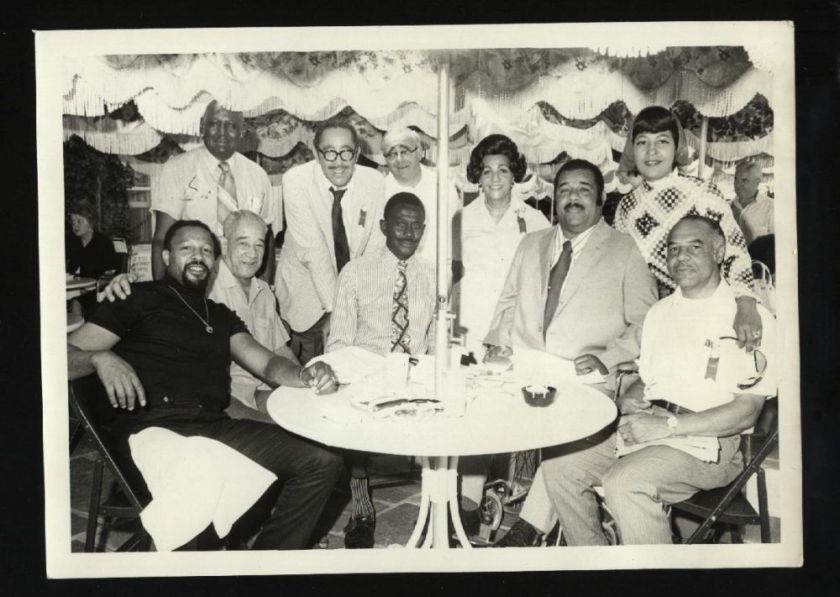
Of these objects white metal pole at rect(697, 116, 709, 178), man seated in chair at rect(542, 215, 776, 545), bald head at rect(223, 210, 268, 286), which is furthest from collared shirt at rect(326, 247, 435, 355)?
white metal pole at rect(697, 116, 709, 178)

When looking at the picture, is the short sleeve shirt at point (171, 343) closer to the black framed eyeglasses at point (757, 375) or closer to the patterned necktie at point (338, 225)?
the patterned necktie at point (338, 225)

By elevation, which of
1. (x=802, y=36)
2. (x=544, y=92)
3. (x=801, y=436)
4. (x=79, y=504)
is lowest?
(x=79, y=504)

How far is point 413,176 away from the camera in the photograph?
2.71 metres

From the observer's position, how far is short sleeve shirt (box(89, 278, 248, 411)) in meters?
2.67

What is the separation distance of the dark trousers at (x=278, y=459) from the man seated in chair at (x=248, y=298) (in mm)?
80

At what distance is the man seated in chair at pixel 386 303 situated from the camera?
2.72 m

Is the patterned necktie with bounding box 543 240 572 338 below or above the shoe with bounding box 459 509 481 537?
above

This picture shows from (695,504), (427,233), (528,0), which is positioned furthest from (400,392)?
(528,0)

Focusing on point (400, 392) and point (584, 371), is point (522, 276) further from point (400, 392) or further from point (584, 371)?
point (400, 392)

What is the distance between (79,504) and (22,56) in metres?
1.64

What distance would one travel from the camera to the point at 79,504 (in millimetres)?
2686

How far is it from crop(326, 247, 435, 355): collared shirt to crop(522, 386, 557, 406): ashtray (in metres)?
0.44

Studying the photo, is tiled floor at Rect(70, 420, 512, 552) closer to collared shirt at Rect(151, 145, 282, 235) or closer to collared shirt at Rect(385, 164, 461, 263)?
collared shirt at Rect(385, 164, 461, 263)

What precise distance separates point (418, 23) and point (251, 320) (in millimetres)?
→ 1246
